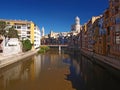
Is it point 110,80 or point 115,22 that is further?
point 115,22

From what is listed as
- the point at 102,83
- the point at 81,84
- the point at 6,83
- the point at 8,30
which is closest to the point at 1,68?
the point at 6,83

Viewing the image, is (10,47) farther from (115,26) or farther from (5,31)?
(115,26)

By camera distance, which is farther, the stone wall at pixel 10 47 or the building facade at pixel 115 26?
the stone wall at pixel 10 47

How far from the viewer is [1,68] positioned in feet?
134

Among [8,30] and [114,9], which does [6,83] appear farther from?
[8,30]

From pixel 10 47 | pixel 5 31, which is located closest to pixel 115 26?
pixel 10 47

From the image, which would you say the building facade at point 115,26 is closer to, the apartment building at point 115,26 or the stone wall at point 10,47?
the apartment building at point 115,26

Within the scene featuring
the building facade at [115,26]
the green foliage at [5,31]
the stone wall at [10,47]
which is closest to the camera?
the building facade at [115,26]

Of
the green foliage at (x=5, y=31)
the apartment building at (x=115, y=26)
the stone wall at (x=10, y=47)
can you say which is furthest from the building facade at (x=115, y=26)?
the green foliage at (x=5, y=31)

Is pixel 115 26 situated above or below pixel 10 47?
above

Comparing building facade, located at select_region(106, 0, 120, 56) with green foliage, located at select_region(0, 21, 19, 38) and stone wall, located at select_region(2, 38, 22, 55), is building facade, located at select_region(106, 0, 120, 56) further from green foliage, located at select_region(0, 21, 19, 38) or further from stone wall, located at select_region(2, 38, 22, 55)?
green foliage, located at select_region(0, 21, 19, 38)

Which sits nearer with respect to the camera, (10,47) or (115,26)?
(115,26)

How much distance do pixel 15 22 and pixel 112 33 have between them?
232ft

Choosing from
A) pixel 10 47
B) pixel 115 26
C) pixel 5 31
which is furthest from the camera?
pixel 5 31
